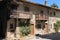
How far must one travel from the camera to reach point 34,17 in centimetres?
3575

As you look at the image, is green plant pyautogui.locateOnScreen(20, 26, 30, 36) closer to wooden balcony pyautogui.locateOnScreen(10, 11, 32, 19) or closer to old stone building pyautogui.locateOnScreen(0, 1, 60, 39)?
old stone building pyautogui.locateOnScreen(0, 1, 60, 39)

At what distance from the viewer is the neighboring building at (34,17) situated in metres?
30.1

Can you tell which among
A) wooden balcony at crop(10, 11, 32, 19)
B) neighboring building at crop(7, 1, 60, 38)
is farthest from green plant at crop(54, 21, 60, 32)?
wooden balcony at crop(10, 11, 32, 19)

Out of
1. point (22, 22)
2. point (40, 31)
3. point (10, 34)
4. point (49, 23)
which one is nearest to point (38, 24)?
point (40, 31)

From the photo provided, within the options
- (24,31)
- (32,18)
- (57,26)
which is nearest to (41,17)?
(32,18)

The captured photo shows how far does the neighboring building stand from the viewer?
3012 centimetres

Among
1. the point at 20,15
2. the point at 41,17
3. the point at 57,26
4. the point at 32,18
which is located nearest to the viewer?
the point at 20,15

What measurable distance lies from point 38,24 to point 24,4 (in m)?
6.42

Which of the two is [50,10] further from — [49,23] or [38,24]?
[38,24]

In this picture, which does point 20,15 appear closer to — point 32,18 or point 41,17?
point 32,18

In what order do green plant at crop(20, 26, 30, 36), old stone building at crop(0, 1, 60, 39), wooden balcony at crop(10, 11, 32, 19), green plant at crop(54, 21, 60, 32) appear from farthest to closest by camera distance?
green plant at crop(54, 21, 60, 32)
green plant at crop(20, 26, 30, 36)
old stone building at crop(0, 1, 60, 39)
wooden balcony at crop(10, 11, 32, 19)

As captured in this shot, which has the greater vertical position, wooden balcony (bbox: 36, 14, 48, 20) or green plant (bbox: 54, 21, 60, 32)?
wooden balcony (bbox: 36, 14, 48, 20)

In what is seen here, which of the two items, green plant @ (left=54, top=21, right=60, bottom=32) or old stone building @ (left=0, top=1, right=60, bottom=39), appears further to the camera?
green plant @ (left=54, top=21, right=60, bottom=32)

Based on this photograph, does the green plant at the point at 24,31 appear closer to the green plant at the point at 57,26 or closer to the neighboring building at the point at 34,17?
the neighboring building at the point at 34,17
